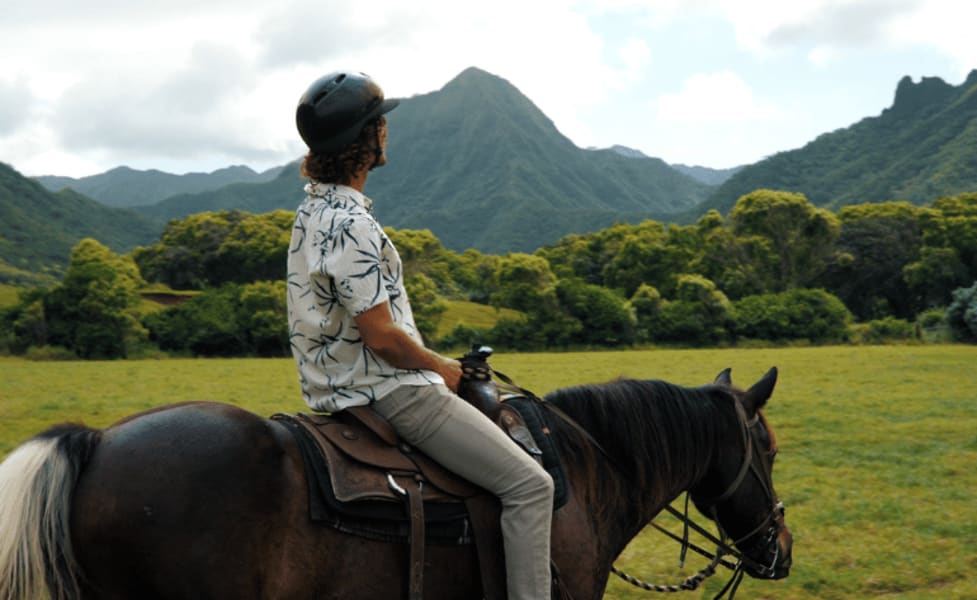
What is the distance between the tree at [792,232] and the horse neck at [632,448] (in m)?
54.9

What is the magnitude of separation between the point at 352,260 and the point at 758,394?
94.1 inches

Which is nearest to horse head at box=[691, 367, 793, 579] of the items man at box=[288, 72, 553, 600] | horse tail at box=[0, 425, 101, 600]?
man at box=[288, 72, 553, 600]

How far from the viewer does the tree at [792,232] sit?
54.8m

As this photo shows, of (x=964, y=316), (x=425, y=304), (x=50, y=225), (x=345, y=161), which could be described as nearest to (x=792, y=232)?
(x=964, y=316)

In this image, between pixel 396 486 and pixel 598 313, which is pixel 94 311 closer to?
pixel 598 313

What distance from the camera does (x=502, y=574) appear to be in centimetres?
289

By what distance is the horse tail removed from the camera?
2.22 m

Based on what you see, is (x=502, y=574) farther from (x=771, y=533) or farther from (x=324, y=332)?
(x=771, y=533)

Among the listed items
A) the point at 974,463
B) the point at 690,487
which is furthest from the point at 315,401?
the point at 974,463

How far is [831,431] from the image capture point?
13.6 m

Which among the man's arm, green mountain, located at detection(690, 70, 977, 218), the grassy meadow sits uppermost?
green mountain, located at detection(690, 70, 977, 218)

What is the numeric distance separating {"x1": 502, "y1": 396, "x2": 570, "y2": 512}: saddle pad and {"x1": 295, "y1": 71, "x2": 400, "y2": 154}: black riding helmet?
1.29m

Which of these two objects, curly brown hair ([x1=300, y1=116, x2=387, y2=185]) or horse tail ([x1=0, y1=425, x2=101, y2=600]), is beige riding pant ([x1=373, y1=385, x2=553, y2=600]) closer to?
curly brown hair ([x1=300, y1=116, x2=387, y2=185])

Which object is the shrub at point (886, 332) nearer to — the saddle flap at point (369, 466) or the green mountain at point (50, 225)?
the saddle flap at point (369, 466)
